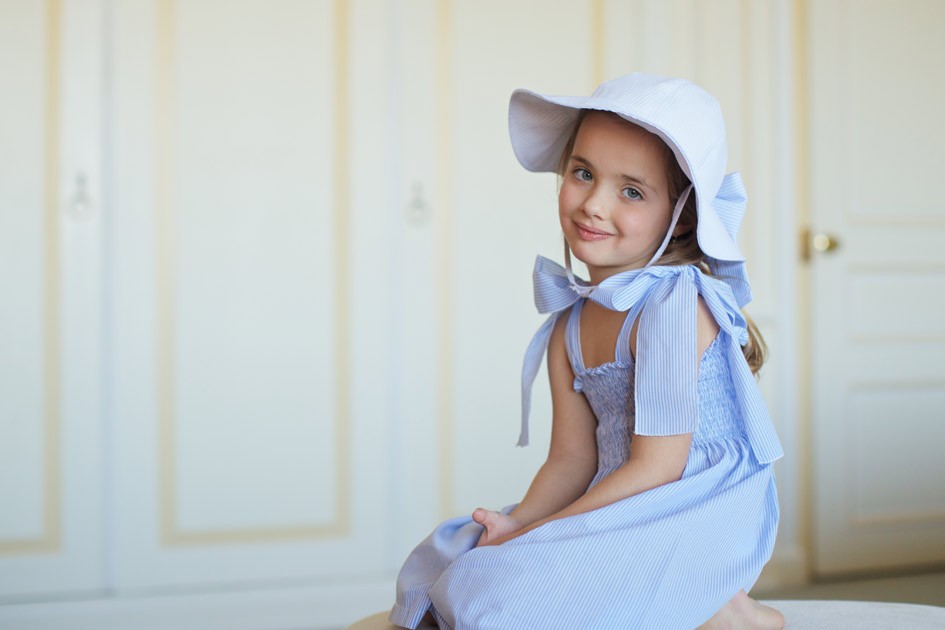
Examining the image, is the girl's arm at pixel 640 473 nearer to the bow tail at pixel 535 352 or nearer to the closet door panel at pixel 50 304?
the bow tail at pixel 535 352

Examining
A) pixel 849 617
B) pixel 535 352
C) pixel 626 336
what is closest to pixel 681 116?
pixel 626 336

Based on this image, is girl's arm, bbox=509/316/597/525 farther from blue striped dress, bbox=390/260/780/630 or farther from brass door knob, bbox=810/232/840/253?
brass door knob, bbox=810/232/840/253

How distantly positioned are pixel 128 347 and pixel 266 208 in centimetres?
48

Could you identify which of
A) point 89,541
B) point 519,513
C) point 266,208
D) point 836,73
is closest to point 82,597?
point 89,541

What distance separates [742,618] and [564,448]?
301mm

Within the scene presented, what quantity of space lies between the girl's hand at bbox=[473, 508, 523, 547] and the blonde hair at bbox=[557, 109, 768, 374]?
14.1 inches

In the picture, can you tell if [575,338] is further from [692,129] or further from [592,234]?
[692,129]

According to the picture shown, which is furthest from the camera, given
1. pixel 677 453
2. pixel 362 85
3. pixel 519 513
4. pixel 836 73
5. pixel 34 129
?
pixel 836 73

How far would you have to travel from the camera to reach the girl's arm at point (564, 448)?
1260 mm

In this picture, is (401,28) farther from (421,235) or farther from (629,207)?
(629,207)

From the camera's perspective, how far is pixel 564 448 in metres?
1.30

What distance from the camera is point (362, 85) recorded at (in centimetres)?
260

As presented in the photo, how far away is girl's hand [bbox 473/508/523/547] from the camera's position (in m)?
1.14

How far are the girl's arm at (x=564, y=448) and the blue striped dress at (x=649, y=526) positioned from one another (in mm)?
29
